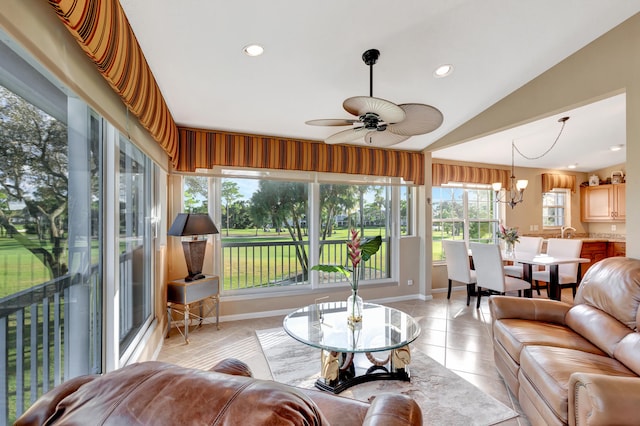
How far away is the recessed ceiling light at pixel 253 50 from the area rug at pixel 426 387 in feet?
8.67

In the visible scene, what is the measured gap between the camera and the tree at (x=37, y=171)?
1103 mm

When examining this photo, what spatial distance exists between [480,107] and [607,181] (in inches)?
190

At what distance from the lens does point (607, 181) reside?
6.28 meters

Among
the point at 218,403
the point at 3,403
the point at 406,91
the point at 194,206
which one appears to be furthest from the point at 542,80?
the point at 3,403

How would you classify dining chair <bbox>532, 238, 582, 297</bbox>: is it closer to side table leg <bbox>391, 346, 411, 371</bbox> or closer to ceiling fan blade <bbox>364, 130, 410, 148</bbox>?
side table leg <bbox>391, 346, 411, 371</bbox>

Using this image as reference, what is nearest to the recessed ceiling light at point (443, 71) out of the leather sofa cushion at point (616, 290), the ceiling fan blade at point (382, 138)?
the ceiling fan blade at point (382, 138)

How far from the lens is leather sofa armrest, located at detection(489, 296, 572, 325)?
2.52 metres

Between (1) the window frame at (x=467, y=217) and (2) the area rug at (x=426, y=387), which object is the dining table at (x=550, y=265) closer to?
(1) the window frame at (x=467, y=217)

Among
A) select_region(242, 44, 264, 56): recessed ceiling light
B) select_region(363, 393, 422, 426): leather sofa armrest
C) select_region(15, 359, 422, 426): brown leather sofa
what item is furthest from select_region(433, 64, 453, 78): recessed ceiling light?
select_region(15, 359, 422, 426): brown leather sofa

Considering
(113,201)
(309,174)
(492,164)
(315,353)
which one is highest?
(492,164)

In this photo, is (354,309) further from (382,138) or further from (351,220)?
(351,220)

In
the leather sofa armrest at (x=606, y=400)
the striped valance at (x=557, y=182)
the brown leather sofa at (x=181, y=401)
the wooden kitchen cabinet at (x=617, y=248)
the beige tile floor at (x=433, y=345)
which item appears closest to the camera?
the brown leather sofa at (x=181, y=401)

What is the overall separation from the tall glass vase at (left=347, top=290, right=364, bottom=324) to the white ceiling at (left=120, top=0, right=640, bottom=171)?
6.59ft

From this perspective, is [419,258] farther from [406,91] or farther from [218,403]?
[218,403]
